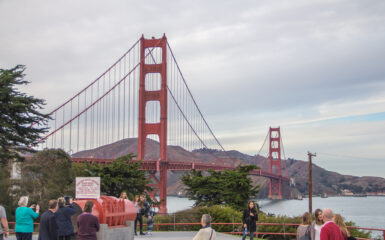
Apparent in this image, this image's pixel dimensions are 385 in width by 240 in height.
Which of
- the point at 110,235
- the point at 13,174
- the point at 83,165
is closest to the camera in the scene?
the point at 110,235

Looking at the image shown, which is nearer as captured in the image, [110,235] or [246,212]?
[110,235]

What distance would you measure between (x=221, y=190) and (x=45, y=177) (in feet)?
49.4

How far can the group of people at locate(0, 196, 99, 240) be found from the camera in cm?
1054

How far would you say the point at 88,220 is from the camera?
10.5m

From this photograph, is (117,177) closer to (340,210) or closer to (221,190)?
(221,190)

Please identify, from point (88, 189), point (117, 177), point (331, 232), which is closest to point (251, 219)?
point (88, 189)

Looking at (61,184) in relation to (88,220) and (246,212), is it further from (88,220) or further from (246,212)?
(88,220)

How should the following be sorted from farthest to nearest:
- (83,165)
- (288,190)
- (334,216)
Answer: (288,190)
(83,165)
(334,216)

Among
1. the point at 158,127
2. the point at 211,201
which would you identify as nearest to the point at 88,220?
the point at 211,201

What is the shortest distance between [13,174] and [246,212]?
24982 mm

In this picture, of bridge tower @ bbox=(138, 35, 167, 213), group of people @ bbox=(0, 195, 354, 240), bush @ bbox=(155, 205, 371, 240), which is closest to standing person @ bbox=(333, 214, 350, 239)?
group of people @ bbox=(0, 195, 354, 240)

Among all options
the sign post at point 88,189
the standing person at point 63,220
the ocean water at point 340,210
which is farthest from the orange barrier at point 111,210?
the ocean water at point 340,210

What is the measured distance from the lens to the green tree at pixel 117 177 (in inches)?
1533

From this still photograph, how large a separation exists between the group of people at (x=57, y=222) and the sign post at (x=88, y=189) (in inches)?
93.4
